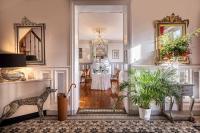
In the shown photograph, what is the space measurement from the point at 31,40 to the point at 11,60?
0.88 metres

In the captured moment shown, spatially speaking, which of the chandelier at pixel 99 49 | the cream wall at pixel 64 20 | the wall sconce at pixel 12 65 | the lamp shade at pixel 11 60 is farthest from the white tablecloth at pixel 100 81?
the lamp shade at pixel 11 60

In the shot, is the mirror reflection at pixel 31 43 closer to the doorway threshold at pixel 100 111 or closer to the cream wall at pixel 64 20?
the cream wall at pixel 64 20

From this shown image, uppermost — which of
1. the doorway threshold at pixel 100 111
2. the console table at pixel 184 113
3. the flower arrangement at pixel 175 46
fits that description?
the flower arrangement at pixel 175 46

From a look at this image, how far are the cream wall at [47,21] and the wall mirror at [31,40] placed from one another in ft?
0.33

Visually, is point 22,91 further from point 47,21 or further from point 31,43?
point 47,21

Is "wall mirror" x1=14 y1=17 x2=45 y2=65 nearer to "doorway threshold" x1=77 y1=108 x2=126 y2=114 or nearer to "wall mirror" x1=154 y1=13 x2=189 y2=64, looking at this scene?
"doorway threshold" x1=77 y1=108 x2=126 y2=114

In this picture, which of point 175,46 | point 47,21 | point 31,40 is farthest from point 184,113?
point 31,40

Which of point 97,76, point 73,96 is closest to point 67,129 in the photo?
point 73,96

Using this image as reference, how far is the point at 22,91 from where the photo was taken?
4.14 m

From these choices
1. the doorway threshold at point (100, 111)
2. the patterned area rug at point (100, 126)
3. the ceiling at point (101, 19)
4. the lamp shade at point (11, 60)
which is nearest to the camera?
the patterned area rug at point (100, 126)

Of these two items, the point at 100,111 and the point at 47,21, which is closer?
the point at 47,21

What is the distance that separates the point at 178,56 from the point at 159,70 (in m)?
0.54

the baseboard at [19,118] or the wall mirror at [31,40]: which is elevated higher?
the wall mirror at [31,40]

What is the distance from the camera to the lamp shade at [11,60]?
3696 mm
